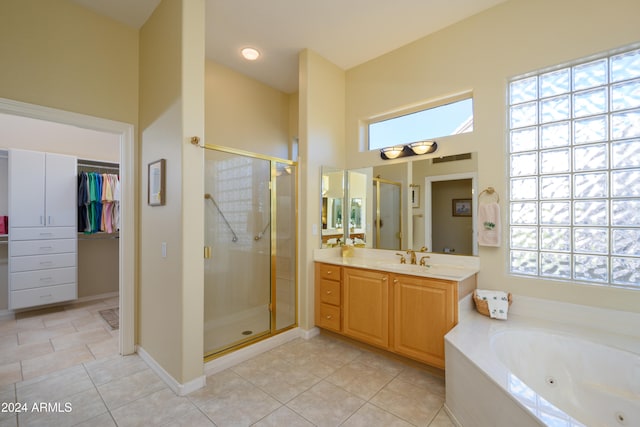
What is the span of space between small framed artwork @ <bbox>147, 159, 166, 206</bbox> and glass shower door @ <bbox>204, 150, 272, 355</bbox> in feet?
1.22

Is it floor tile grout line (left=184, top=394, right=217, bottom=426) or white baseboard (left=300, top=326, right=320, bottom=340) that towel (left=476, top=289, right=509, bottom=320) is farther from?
floor tile grout line (left=184, top=394, right=217, bottom=426)

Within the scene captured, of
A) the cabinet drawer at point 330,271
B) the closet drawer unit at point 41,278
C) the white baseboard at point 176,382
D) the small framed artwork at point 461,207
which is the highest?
the small framed artwork at point 461,207

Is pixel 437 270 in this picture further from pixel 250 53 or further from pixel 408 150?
pixel 250 53

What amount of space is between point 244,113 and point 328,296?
269 centimetres

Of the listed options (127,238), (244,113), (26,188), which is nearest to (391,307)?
(127,238)

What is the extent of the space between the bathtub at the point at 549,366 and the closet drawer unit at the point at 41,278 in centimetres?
496

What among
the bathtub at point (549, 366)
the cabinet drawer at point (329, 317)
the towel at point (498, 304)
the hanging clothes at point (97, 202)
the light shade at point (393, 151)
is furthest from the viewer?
the hanging clothes at point (97, 202)

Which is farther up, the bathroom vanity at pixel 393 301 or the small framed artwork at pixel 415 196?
the small framed artwork at pixel 415 196

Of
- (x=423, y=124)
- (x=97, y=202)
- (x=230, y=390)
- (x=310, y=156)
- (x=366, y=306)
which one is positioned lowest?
(x=230, y=390)

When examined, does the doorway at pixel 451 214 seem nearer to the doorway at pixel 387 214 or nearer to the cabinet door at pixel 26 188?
the doorway at pixel 387 214

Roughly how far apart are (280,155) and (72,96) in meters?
2.44

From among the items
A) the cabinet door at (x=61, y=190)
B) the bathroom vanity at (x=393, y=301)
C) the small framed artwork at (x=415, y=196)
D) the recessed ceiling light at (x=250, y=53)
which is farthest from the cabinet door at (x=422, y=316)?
the cabinet door at (x=61, y=190)

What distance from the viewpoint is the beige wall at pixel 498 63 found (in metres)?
2.06

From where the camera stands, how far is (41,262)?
375cm
